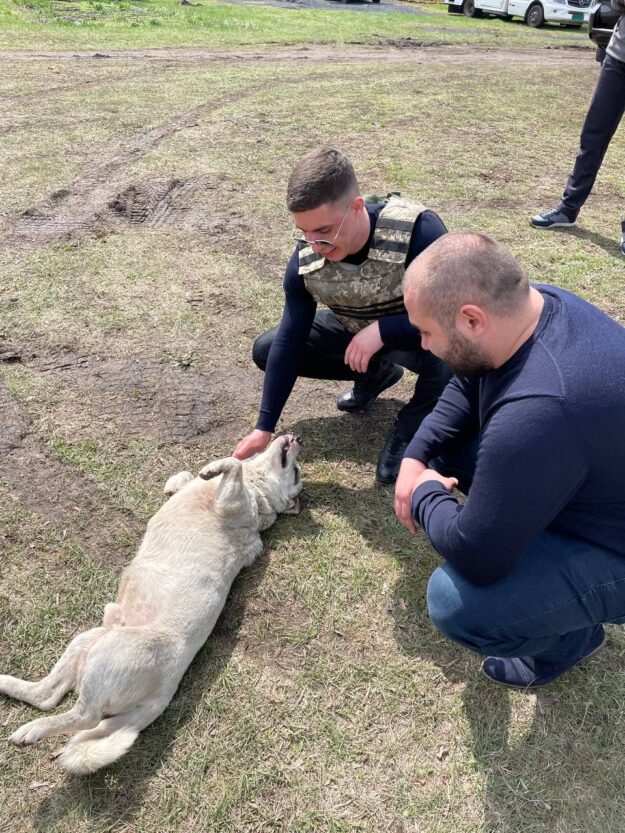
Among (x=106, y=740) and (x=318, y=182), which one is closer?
(x=106, y=740)

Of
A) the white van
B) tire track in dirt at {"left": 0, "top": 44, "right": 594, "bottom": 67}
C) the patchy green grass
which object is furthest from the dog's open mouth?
the white van

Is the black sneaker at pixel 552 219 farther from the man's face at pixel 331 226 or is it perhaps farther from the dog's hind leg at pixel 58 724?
→ the dog's hind leg at pixel 58 724

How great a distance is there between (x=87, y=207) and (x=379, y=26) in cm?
1830

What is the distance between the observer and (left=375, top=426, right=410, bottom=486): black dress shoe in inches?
161

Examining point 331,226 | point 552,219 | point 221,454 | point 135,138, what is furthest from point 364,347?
point 135,138

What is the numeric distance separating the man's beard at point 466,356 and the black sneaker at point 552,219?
18.1 ft

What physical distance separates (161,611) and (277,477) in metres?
1.14

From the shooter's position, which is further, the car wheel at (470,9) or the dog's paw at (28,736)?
the car wheel at (470,9)

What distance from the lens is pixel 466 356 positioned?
2215 millimetres

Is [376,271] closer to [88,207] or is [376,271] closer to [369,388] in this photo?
[369,388]

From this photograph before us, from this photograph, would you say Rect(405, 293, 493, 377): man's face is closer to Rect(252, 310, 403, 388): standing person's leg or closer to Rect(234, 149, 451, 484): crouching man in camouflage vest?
Rect(234, 149, 451, 484): crouching man in camouflage vest

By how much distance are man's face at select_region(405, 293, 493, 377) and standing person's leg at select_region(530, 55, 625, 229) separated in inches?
217

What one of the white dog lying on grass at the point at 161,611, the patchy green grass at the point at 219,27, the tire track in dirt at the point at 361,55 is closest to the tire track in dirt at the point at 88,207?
the white dog lying on grass at the point at 161,611

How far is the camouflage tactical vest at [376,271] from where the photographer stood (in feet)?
12.2
